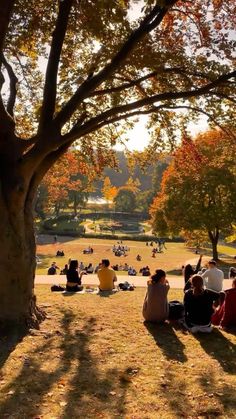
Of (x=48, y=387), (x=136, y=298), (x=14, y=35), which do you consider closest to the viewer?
(x=48, y=387)

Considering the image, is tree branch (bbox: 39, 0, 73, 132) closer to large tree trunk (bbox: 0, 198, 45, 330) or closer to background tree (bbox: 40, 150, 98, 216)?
large tree trunk (bbox: 0, 198, 45, 330)

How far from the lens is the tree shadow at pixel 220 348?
261 inches

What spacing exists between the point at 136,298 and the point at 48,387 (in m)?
7.33

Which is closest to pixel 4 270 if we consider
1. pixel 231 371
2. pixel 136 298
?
pixel 231 371

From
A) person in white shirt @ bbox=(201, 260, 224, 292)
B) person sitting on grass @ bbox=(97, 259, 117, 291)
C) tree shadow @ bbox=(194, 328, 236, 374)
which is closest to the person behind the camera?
tree shadow @ bbox=(194, 328, 236, 374)

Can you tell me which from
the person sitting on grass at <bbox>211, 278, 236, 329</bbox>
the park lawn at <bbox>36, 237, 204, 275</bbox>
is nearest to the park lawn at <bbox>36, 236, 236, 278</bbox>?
the park lawn at <bbox>36, 237, 204, 275</bbox>

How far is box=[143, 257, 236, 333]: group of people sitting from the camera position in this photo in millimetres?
8156

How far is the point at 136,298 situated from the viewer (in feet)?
41.2

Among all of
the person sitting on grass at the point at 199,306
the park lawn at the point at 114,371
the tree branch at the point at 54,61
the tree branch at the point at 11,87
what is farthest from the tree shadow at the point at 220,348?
the tree branch at the point at 11,87

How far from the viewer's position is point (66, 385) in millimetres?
5484

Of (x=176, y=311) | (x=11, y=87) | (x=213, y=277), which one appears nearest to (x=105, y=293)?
(x=213, y=277)

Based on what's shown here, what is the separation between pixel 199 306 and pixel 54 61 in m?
5.53

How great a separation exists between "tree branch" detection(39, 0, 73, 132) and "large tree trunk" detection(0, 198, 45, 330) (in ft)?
6.03

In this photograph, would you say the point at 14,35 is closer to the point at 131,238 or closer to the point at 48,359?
the point at 48,359
